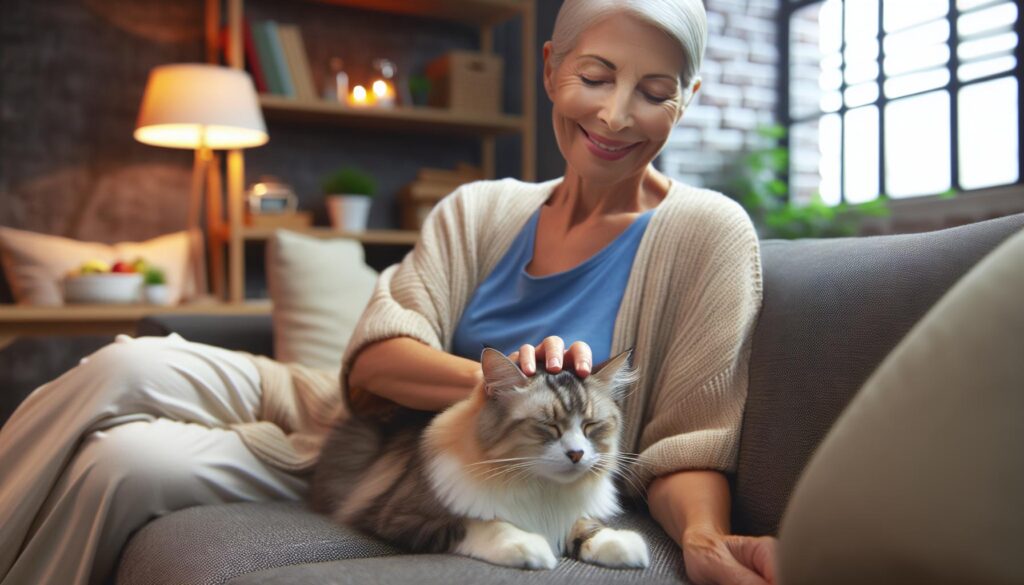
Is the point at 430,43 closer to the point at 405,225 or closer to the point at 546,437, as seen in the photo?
the point at 405,225

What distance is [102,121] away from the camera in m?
3.95

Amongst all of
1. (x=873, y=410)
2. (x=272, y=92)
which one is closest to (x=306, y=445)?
(x=873, y=410)

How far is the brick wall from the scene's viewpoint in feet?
14.1

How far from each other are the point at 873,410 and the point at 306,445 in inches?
48.2

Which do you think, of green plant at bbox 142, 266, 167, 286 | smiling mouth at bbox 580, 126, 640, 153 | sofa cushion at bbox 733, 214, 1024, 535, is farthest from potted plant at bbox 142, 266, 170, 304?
sofa cushion at bbox 733, 214, 1024, 535

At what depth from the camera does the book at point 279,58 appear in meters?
3.93

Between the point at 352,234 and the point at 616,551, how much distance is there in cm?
313

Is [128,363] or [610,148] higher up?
[610,148]

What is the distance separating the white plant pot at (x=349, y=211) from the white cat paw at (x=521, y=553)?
3.12 m

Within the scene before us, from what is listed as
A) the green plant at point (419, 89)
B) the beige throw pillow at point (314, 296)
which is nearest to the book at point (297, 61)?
the green plant at point (419, 89)

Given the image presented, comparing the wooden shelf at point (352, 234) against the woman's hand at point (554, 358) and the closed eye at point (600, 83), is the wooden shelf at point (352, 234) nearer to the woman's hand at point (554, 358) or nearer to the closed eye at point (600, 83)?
the closed eye at point (600, 83)

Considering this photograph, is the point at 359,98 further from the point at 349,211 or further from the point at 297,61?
the point at 349,211

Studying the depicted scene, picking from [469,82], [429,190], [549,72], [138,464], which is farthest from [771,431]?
[469,82]

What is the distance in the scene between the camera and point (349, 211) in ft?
13.4
